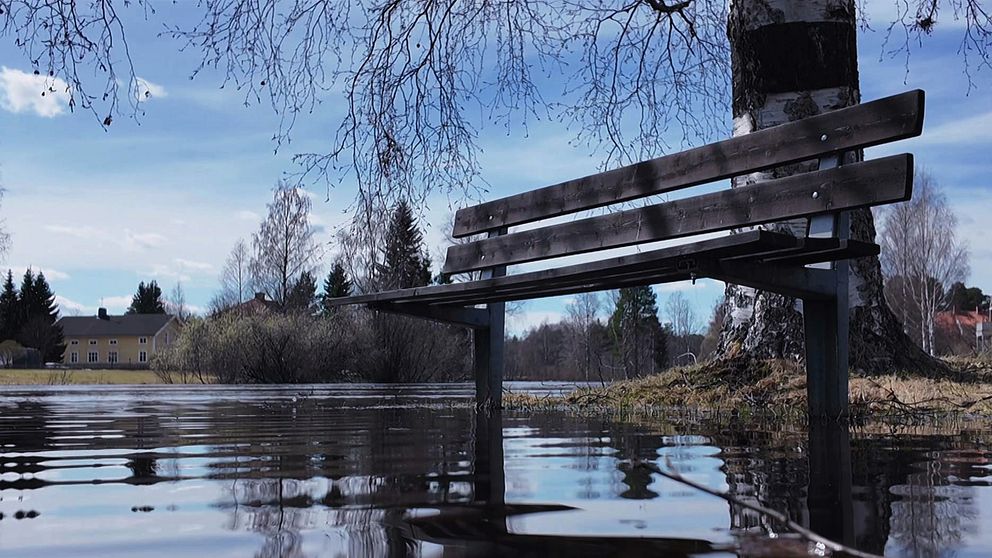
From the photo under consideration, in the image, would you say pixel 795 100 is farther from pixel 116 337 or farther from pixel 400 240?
pixel 116 337

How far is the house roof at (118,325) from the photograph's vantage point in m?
110

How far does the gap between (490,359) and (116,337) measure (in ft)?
370

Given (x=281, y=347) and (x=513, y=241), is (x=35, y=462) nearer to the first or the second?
(x=513, y=241)

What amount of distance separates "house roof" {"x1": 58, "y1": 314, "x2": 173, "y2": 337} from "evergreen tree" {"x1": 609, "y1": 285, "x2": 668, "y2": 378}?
51671 mm

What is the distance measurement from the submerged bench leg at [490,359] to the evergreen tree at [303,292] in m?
41.4

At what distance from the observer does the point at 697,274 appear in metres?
4.49

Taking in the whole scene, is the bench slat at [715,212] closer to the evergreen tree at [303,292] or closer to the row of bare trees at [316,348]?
the row of bare trees at [316,348]

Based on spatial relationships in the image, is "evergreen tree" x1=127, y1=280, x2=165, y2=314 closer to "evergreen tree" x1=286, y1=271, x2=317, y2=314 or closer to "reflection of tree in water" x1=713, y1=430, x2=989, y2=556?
"evergreen tree" x1=286, y1=271, x2=317, y2=314

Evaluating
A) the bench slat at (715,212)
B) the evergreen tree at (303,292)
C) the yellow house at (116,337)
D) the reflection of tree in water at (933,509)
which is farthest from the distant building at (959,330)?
the yellow house at (116,337)

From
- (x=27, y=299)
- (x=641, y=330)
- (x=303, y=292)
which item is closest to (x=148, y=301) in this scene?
(x=27, y=299)

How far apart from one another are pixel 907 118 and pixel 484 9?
13.3 feet

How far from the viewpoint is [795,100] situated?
6535 mm

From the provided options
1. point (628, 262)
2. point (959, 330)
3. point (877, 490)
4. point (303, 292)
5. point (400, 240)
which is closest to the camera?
point (877, 490)

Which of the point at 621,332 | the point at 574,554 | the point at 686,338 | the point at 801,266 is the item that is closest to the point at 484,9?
the point at 801,266
